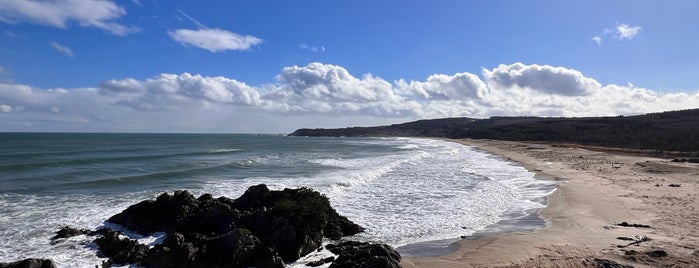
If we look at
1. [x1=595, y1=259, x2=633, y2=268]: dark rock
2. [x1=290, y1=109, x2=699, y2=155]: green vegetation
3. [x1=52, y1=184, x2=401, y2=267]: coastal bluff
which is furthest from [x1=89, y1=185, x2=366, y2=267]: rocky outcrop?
[x1=290, y1=109, x2=699, y2=155]: green vegetation

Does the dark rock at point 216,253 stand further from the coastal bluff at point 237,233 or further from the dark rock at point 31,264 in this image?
the dark rock at point 31,264

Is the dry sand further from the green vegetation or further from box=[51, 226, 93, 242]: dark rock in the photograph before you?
the green vegetation

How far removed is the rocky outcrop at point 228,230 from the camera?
359 inches

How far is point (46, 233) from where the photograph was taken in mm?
11742

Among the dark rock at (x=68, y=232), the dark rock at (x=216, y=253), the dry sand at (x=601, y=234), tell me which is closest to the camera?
the dark rock at (x=216, y=253)

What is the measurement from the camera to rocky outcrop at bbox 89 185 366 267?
359 inches

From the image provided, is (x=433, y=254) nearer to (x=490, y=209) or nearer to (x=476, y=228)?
(x=476, y=228)

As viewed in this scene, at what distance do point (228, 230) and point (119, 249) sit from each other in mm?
2371

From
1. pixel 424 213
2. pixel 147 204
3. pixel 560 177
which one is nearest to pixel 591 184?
pixel 560 177

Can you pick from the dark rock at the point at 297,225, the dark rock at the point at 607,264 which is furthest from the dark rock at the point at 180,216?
the dark rock at the point at 607,264

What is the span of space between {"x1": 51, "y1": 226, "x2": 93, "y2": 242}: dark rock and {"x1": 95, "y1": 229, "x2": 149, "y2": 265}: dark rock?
93cm

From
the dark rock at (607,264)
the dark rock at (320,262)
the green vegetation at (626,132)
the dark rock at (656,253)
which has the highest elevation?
the green vegetation at (626,132)

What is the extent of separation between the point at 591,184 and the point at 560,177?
314 centimetres

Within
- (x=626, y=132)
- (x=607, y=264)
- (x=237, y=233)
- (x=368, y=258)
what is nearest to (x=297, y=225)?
(x=237, y=233)
